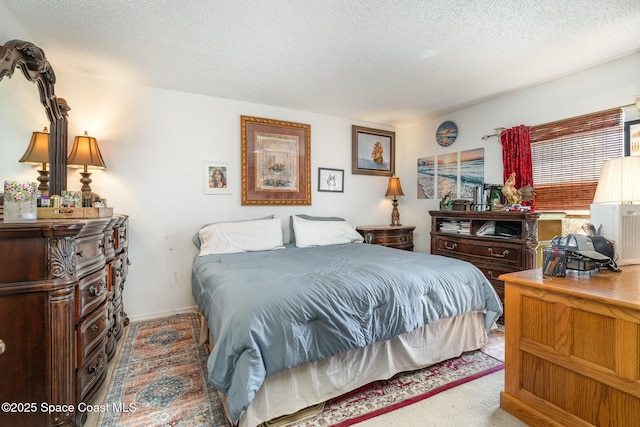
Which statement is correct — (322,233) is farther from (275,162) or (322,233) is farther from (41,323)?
(41,323)

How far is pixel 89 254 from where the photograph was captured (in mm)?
1553

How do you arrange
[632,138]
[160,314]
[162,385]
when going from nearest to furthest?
[162,385]
[632,138]
[160,314]

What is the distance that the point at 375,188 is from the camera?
434 centimetres

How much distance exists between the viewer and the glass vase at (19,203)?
136 centimetres

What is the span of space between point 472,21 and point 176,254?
3341mm

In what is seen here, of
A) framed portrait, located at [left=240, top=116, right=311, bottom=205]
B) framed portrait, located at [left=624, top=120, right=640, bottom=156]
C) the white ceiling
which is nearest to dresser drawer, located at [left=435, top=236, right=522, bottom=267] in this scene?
framed portrait, located at [left=624, top=120, right=640, bottom=156]

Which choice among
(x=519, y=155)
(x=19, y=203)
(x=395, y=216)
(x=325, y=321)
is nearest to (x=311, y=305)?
(x=325, y=321)

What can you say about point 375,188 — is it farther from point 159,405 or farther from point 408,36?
point 159,405

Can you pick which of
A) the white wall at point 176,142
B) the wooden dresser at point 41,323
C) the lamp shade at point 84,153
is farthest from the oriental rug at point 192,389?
the lamp shade at point 84,153

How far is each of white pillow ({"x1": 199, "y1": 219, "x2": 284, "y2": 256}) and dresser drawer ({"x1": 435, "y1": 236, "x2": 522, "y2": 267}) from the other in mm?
1923

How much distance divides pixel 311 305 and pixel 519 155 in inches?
114

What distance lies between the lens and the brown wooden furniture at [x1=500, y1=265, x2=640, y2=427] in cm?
111

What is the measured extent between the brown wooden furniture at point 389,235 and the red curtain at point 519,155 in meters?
1.45

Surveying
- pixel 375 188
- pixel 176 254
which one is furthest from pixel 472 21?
pixel 176 254
